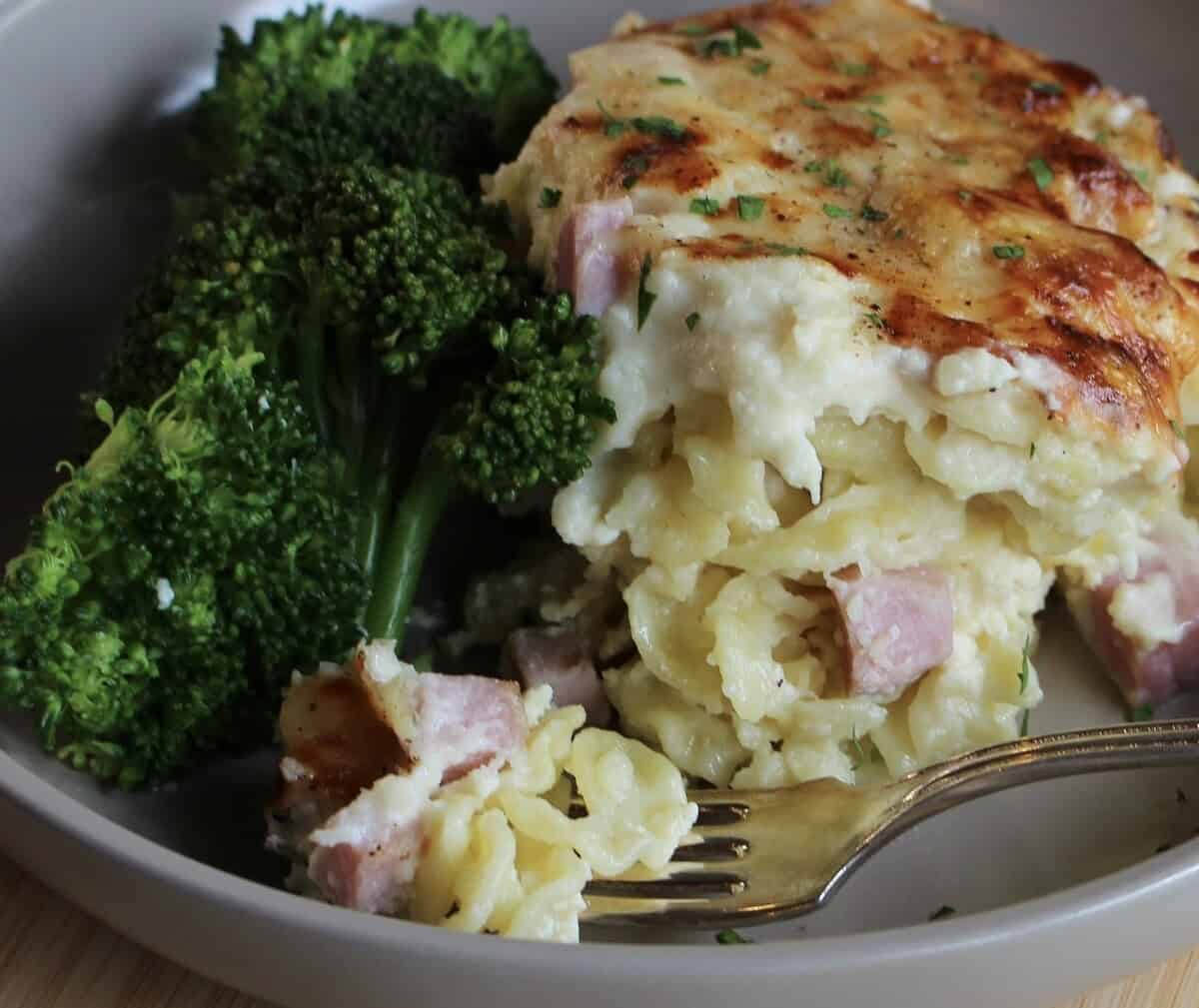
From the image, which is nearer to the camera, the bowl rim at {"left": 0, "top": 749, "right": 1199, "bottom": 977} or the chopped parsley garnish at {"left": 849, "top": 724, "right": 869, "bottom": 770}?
the bowl rim at {"left": 0, "top": 749, "right": 1199, "bottom": 977}

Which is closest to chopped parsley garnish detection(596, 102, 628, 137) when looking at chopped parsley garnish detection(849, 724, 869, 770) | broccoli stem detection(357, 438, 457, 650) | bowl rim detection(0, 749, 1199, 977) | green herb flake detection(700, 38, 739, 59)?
green herb flake detection(700, 38, 739, 59)

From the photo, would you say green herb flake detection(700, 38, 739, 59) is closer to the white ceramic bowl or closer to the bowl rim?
the white ceramic bowl

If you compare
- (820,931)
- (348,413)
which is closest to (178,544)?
(348,413)

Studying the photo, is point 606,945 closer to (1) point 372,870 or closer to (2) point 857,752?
(1) point 372,870

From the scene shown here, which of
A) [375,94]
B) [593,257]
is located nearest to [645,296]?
[593,257]

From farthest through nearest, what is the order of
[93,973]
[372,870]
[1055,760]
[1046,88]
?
[1046,88] < [1055,760] < [93,973] < [372,870]

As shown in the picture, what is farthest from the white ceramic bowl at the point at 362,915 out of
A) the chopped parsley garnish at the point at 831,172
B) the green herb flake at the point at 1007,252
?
the chopped parsley garnish at the point at 831,172
